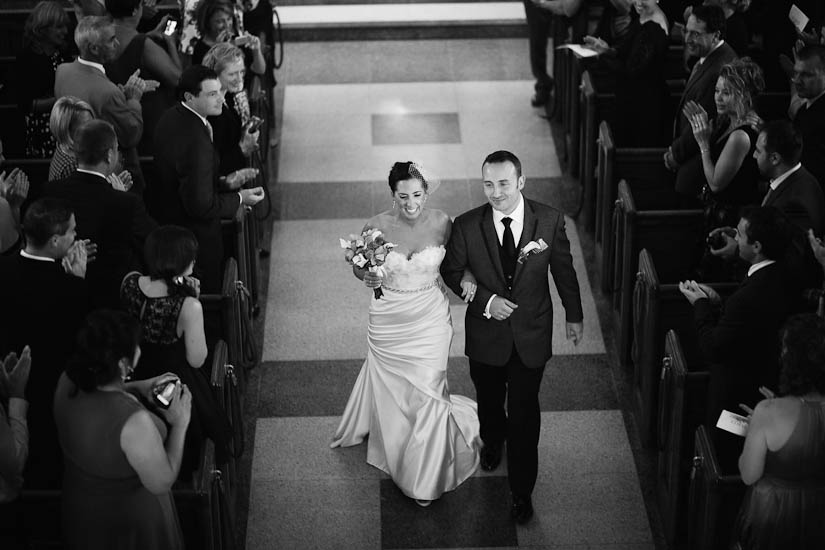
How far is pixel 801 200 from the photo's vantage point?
16.8ft

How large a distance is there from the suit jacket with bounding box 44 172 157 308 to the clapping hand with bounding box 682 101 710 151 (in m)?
2.67

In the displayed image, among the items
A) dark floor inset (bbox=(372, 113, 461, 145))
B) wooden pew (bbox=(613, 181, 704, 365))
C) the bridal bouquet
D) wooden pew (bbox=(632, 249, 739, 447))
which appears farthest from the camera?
dark floor inset (bbox=(372, 113, 461, 145))

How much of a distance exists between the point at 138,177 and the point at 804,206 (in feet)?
10.7

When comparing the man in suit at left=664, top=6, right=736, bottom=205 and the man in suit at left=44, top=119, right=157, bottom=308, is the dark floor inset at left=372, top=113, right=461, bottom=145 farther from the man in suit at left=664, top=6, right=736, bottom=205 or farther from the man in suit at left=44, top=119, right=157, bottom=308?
the man in suit at left=44, top=119, right=157, bottom=308

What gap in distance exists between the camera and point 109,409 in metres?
3.73

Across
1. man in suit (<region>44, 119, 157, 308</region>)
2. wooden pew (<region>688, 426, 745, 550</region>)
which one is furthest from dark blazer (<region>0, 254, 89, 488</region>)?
wooden pew (<region>688, 426, 745, 550</region>)

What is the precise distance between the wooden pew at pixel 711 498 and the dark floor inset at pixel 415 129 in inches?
189

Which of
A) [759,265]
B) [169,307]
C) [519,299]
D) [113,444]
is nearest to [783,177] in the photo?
[759,265]

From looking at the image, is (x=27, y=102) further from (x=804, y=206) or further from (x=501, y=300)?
(x=804, y=206)

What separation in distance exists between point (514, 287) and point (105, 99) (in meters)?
2.42

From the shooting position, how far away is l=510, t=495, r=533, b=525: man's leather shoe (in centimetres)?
517

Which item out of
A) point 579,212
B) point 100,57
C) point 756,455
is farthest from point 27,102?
point 756,455

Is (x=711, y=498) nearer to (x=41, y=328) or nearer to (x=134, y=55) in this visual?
(x=41, y=328)

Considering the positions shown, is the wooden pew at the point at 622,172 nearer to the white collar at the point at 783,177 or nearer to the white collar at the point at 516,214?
the white collar at the point at 783,177
